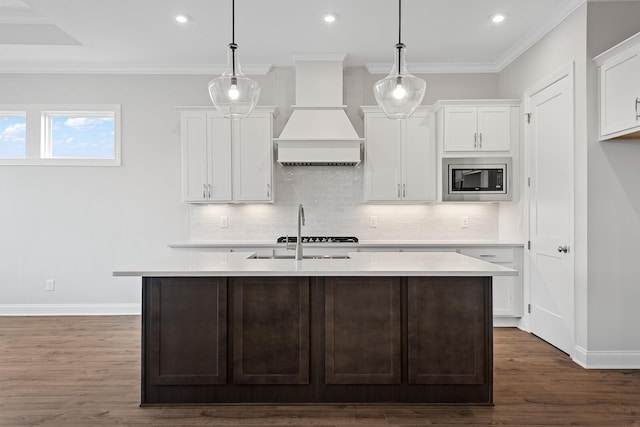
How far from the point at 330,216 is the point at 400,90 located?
8.69ft

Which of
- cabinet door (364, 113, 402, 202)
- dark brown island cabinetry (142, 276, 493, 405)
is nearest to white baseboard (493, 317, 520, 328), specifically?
cabinet door (364, 113, 402, 202)

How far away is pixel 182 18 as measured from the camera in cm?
392

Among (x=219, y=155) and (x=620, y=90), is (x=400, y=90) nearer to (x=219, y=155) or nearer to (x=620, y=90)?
(x=620, y=90)

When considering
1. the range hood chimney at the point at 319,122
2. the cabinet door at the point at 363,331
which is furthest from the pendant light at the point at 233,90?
the range hood chimney at the point at 319,122

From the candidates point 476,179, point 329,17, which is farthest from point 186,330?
point 476,179

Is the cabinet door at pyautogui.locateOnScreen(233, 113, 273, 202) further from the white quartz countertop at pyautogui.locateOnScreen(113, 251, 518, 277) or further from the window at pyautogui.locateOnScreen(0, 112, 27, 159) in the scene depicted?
the window at pyautogui.locateOnScreen(0, 112, 27, 159)

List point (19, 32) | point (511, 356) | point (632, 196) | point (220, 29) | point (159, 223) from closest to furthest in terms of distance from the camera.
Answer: point (632, 196)
point (511, 356)
point (220, 29)
point (19, 32)
point (159, 223)

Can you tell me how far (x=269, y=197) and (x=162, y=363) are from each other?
8.23 feet

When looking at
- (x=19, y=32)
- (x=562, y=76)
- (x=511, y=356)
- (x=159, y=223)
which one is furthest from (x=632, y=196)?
(x=19, y=32)

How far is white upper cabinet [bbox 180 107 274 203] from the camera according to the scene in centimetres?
487

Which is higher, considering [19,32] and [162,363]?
[19,32]

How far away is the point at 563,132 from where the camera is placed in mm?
3738

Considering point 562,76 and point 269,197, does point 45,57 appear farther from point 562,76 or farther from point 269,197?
point 562,76

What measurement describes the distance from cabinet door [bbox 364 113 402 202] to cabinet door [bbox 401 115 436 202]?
0.26 feet
